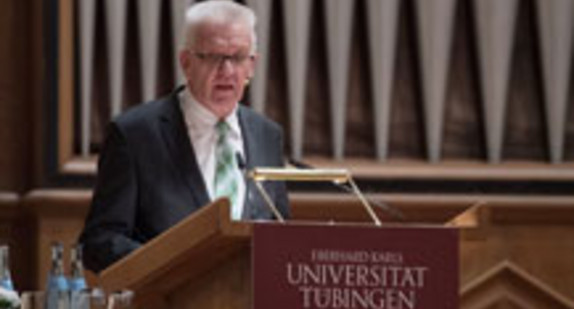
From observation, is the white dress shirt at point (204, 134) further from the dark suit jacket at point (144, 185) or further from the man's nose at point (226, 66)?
the man's nose at point (226, 66)

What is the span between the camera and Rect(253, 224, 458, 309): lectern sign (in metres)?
2.63

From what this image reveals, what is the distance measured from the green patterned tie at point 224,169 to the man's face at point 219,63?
3.1 inches

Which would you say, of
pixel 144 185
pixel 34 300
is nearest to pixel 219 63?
pixel 144 185

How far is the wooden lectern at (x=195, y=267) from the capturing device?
2.77 m

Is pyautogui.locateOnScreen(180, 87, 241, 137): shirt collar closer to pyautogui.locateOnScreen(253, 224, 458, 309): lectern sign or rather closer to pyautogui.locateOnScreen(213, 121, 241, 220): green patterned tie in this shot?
pyautogui.locateOnScreen(213, 121, 241, 220): green patterned tie

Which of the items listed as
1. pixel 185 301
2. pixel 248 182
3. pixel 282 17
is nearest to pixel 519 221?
pixel 282 17

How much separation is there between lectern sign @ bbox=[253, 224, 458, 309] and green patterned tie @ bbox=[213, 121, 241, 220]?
151cm

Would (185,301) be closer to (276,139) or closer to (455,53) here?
(276,139)

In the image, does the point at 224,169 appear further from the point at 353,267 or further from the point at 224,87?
the point at 353,267

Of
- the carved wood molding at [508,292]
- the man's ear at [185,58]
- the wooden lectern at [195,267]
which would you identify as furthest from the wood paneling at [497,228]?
the wooden lectern at [195,267]

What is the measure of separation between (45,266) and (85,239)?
1.27 m

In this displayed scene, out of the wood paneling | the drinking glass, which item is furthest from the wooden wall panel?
the drinking glass

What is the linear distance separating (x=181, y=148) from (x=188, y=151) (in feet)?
0.09

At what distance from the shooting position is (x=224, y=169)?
14.1 feet
